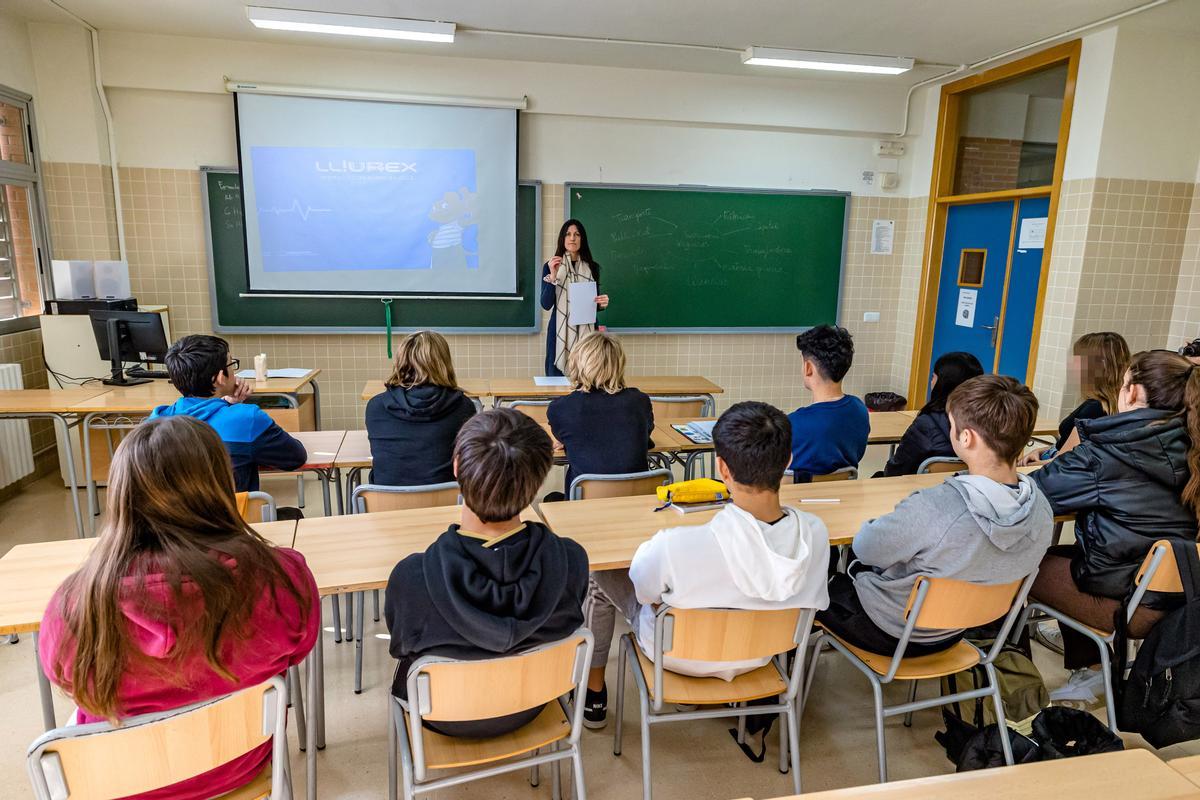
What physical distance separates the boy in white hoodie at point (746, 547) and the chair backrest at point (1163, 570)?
103cm

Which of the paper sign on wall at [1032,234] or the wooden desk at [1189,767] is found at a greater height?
the paper sign on wall at [1032,234]

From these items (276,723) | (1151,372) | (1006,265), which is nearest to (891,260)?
(1006,265)

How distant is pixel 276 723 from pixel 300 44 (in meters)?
5.19

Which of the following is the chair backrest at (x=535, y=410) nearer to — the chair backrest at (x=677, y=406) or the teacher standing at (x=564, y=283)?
the chair backrest at (x=677, y=406)

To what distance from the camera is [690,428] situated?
3.60 m

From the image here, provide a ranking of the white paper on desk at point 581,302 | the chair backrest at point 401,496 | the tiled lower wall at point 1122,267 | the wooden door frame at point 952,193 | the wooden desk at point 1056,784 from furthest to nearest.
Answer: the white paper on desk at point 581,302 < the wooden door frame at point 952,193 < the tiled lower wall at point 1122,267 < the chair backrest at point 401,496 < the wooden desk at point 1056,784

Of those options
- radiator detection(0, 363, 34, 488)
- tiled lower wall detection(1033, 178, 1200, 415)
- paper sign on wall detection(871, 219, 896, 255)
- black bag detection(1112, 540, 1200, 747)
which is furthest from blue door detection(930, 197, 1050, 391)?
radiator detection(0, 363, 34, 488)

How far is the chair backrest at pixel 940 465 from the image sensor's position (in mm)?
3016

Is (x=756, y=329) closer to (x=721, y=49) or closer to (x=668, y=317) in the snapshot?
(x=668, y=317)

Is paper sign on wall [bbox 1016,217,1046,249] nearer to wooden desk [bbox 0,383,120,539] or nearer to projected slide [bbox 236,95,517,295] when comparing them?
projected slide [bbox 236,95,517,295]

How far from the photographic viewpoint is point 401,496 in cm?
252

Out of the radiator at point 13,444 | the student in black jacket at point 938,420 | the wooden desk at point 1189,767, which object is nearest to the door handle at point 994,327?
the student in black jacket at point 938,420

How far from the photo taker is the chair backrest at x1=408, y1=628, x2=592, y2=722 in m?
1.46

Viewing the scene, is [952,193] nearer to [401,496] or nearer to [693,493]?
[693,493]
